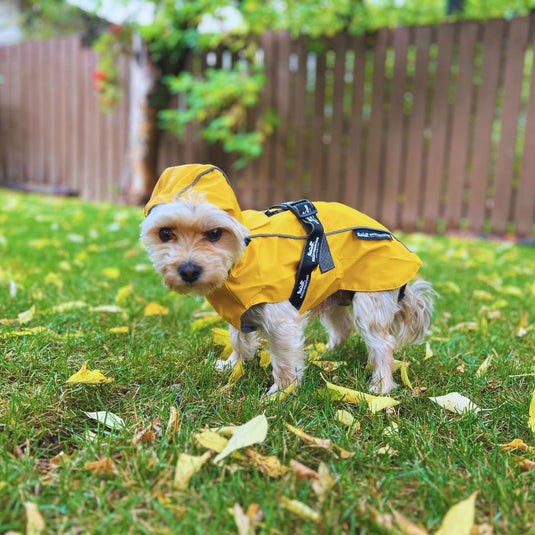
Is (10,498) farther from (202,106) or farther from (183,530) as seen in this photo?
(202,106)

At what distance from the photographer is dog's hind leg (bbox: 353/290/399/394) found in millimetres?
2559

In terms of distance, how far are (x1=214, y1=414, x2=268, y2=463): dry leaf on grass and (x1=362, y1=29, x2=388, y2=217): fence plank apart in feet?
21.3

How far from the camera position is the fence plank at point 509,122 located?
22.5 feet

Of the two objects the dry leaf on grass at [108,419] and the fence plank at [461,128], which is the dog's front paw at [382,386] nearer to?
the dry leaf on grass at [108,419]

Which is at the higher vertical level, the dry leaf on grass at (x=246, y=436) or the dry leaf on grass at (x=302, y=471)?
the dry leaf on grass at (x=246, y=436)

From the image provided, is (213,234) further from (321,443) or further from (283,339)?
(321,443)

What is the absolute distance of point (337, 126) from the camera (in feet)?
26.1

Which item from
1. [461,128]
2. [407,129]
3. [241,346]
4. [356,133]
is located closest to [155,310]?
[241,346]

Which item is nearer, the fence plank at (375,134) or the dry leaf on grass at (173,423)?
the dry leaf on grass at (173,423)

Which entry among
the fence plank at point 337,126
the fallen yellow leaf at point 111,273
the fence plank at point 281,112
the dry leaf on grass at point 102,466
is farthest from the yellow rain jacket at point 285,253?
the fence plank at point 281,112

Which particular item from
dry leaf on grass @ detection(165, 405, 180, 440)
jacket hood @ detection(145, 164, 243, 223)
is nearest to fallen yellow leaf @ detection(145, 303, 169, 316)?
jacket hood @ detection(145, 164, 243, 223)

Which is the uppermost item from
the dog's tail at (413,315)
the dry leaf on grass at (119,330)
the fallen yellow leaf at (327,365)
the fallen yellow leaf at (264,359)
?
the dog's tail at (413,315)

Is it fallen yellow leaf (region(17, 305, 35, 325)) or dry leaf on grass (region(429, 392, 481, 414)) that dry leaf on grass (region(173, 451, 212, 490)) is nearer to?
dry leaf on grass (region(429, 392, 481, 414))

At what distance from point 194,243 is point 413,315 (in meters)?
1.31
